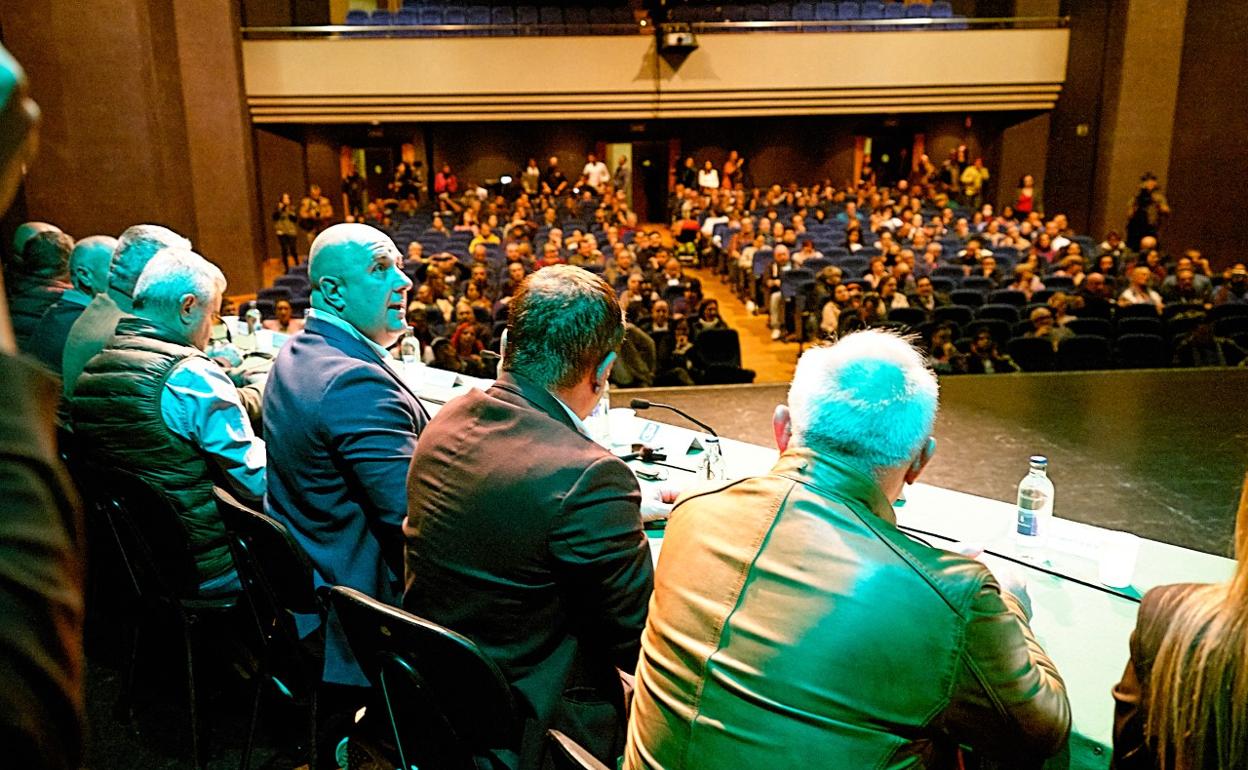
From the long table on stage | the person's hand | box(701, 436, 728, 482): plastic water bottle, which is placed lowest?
the long table on stage

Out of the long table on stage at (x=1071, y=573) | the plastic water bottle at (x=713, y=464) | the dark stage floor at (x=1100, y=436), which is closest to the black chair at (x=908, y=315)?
the dark stage floor at (x=1100, y=436)

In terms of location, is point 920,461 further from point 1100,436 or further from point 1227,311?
point 1227,311

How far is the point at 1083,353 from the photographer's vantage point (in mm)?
5984

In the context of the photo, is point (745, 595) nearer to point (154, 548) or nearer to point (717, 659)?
point (717, 659)

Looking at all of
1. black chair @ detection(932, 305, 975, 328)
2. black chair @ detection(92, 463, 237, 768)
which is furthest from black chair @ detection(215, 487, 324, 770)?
black chair @ detection(932, 305, 975, 328)

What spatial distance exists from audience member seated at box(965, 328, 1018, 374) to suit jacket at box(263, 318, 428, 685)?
4.70 m

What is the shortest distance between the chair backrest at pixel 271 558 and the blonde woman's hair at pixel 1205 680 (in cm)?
163

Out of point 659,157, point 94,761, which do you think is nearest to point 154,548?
point 94,761

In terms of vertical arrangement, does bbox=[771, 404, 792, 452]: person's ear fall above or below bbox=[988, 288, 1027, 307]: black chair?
above

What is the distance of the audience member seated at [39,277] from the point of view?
3816mm

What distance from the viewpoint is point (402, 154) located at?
728 inches

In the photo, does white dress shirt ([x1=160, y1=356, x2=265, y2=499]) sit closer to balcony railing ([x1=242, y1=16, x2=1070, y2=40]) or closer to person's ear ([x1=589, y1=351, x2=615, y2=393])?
person's ear ([x1=589, y1=351, x2=615, y2=393])

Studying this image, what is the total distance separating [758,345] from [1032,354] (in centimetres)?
329

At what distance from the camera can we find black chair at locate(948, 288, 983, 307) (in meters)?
8.12
